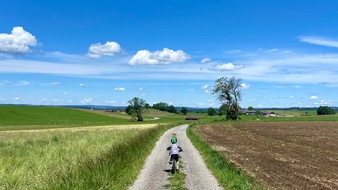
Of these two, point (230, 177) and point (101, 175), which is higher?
point (101, 175)

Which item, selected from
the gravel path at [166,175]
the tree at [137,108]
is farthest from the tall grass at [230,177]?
the tree at [137,108]

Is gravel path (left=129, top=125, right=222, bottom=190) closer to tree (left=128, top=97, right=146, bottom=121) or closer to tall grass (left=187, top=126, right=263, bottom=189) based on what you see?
tall grass (left=187, top=126, right=263, bottom=189)

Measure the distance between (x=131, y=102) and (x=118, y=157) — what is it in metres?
142

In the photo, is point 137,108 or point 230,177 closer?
point 230,177

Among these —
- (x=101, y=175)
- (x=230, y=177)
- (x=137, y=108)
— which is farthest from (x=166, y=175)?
(x=137, y=108)

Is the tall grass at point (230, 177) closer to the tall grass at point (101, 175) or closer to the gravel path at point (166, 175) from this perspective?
the gravel path at point (166, 175)

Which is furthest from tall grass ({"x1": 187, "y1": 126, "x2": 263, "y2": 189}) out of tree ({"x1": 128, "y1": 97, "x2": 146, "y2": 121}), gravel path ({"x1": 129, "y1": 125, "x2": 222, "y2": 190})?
tree ({"x1": 128, "y1": 97, "x2": 146, "y2": 121})

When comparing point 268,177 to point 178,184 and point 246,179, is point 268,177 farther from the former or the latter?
point 178,184

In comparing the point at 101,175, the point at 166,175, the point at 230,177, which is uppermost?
the point at 101,175

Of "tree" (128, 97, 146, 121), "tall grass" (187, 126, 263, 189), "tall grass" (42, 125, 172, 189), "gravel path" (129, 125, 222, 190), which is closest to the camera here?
"tall grass" (42, 125, 172, 189)

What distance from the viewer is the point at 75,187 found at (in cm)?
1201

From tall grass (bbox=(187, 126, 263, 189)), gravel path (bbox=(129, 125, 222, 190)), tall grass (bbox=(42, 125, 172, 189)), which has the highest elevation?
tall grass (bbox=(42, 125, 172, 189))

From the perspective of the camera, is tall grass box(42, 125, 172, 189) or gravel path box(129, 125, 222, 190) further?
gravel path box(129, 125, 222, 190)

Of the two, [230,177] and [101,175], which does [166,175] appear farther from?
[101,175]
